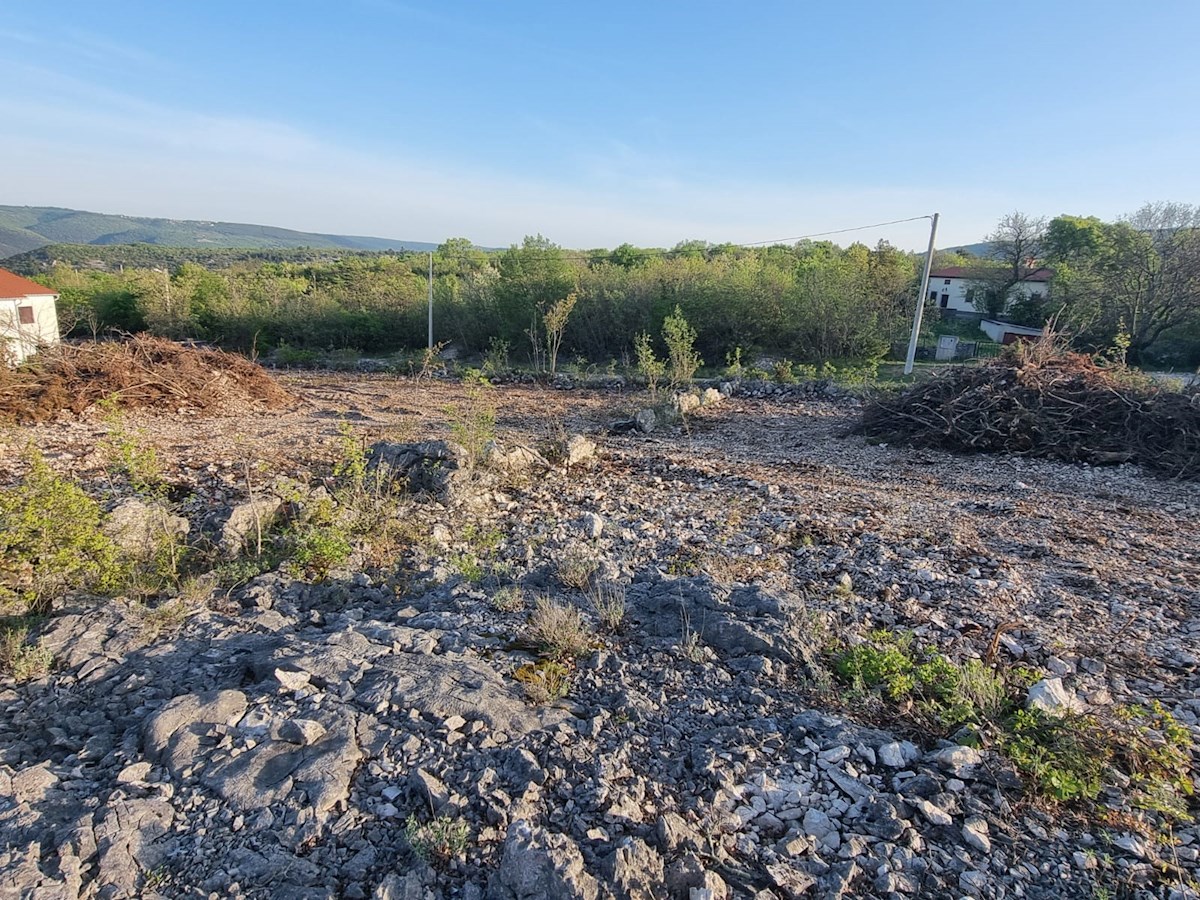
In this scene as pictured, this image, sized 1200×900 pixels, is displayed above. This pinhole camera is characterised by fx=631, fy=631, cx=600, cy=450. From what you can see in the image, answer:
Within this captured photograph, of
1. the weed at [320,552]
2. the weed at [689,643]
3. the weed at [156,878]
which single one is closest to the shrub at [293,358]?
the weed at [320,552]

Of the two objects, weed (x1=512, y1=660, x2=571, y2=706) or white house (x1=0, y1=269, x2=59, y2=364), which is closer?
weed (x1=512, y1=660, x2=571, y2=706)

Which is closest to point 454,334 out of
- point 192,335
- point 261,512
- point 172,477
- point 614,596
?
point 192,335

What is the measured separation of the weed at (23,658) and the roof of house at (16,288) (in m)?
16.9

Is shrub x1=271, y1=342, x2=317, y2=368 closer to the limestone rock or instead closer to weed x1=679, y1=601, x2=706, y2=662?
weed x1=679, y1=601, x2=706, y2=662

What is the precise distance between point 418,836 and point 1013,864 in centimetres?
168

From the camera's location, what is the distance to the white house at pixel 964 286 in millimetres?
29172

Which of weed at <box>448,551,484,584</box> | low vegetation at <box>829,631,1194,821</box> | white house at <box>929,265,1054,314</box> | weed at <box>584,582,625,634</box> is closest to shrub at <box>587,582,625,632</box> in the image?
weed at <box>584,582,625,634</box>

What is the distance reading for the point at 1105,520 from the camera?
506 centimetres

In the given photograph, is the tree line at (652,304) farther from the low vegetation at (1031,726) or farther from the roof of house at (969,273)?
the low vegetation at (1031,726)

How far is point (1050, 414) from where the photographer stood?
24.1 feet

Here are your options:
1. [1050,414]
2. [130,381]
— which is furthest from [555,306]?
[1050,414]

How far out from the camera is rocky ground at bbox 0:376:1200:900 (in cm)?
173

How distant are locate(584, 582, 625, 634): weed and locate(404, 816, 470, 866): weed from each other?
4.56ft

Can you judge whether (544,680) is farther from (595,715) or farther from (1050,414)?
(1050,414)
